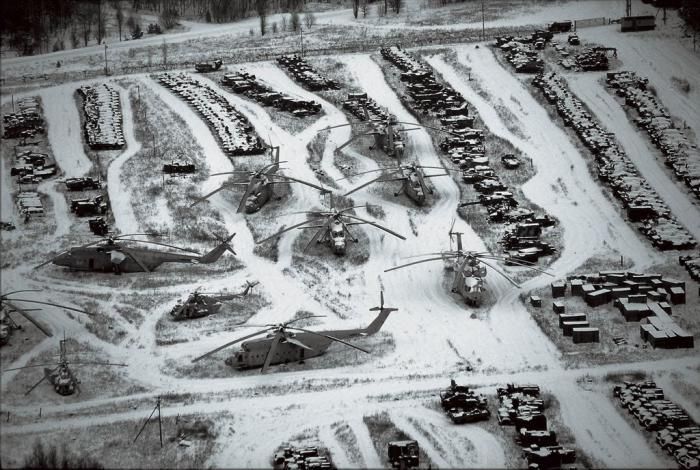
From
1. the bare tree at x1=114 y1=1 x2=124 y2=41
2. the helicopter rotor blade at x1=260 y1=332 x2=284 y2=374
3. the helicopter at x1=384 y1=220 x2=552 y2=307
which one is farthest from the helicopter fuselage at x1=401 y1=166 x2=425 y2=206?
the bare tree at x1=114 y1=1 x2=124 y2=41

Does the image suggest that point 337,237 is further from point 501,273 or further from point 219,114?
Answer: point 219,114

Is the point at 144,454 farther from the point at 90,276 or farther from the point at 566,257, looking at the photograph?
the point at 566,257

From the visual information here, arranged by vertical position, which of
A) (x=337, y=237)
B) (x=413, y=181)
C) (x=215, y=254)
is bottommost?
(x=215, y=254)

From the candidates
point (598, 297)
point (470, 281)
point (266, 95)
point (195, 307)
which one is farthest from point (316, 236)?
point (266, 95)

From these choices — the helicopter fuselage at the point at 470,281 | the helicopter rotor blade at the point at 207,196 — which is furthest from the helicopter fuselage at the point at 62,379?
the helicopter fuselage at the point at 470,281

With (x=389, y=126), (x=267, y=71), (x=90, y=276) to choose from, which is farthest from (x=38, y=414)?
(x=267, y=71)
